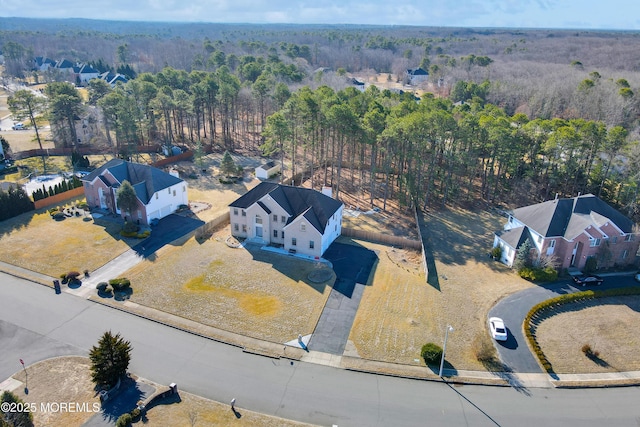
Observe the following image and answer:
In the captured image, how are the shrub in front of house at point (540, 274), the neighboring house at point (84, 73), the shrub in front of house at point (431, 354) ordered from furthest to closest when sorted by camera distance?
1. the neighboring house at point (84, 73)
2. the shrub in front of house at point (540, 274)
3. the shrub in front of house at point (431, 354)

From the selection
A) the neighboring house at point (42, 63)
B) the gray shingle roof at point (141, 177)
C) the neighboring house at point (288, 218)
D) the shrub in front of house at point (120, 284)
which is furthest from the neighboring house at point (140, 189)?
the neighboring house at point (42, 63)

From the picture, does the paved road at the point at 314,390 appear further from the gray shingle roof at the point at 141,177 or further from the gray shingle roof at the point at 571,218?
the gray shingle roof at the point at 141,177

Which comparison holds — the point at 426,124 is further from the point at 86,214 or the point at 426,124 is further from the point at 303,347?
the point at 86,214

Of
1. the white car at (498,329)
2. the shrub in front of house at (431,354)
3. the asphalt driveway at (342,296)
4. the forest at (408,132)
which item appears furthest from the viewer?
the forest at (408,132)

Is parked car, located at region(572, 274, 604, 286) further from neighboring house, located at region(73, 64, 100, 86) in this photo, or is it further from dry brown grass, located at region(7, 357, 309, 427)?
neighboring house, located at region(73, 64, 100, 86)

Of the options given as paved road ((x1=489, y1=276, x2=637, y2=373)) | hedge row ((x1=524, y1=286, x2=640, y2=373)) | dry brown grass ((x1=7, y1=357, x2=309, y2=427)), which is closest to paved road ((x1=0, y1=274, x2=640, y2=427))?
dry brown grass ((x1=7, y1=357, x2=309, y2=427))

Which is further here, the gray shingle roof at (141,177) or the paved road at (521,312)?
the gray shingle roof at (141,177)

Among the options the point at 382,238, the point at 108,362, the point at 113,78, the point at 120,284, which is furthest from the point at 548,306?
the point at 113,78

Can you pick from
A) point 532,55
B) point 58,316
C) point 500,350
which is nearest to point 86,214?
point 58,316
